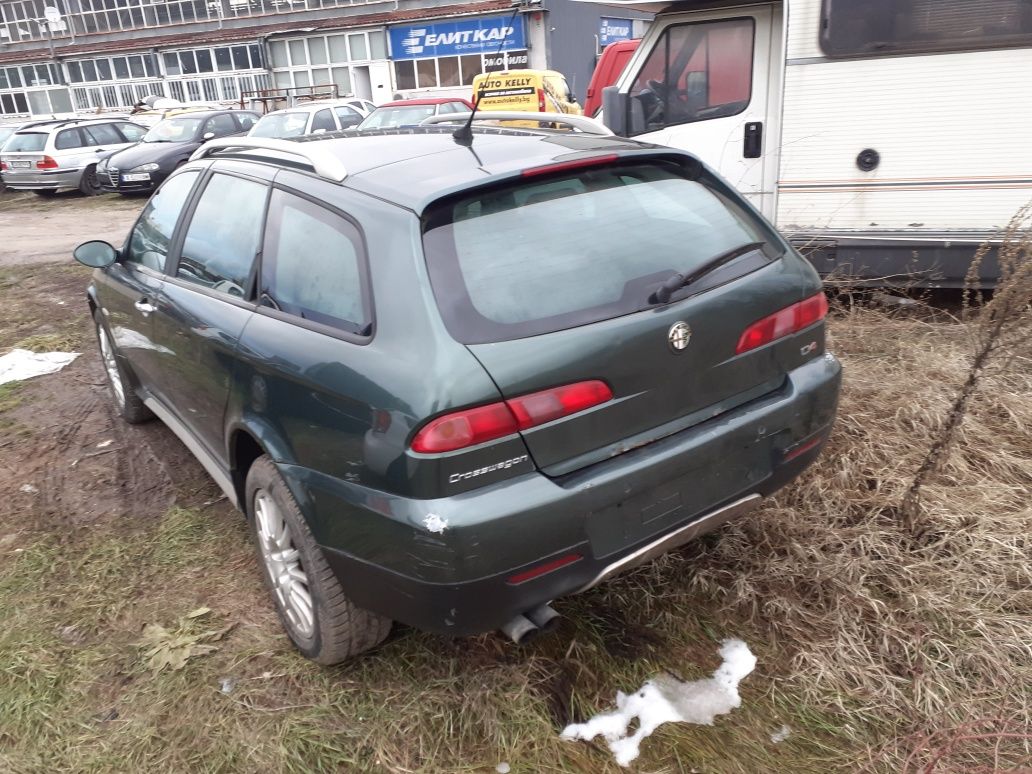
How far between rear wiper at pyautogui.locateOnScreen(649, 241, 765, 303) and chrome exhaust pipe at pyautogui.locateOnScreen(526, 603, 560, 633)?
1.01 m

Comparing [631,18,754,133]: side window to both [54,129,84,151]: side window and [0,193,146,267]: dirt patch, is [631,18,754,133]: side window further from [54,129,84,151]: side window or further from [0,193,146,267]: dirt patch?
[54,129,84,151]: side window

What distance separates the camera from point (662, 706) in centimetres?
248

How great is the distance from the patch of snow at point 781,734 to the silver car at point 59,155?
1882 cm

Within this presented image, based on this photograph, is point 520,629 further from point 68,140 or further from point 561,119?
point 68,140

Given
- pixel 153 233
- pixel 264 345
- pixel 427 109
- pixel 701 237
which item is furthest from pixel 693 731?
pixel 427 109

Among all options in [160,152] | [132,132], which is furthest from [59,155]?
[160,152]

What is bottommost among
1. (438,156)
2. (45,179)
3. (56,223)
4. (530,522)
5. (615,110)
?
(56,223)

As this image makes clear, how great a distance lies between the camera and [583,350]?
2.19 meters

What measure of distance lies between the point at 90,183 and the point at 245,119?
3.69 m

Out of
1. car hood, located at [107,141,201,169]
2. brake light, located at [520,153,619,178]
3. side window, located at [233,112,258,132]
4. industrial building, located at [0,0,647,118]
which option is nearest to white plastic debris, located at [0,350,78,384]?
brake light, located at [520,153,619,178]

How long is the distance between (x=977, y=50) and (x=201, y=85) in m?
39.8

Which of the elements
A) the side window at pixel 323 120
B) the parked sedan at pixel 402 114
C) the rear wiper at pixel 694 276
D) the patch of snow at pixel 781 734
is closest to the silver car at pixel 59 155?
the side window at pixel 323 120

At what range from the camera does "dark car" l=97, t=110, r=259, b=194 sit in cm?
1522

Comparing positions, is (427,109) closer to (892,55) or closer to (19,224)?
(19,224)
